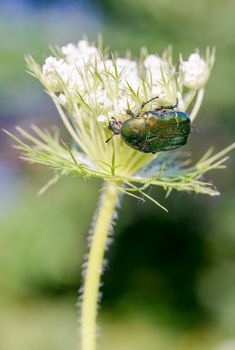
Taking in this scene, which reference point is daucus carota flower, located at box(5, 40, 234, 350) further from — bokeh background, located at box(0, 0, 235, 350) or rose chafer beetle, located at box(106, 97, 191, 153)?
bokeh background, located at box(0, 0, 235, 350)

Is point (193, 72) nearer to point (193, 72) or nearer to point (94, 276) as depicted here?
point (193, 72)

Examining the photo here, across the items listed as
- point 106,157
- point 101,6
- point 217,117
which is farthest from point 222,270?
point 106,157

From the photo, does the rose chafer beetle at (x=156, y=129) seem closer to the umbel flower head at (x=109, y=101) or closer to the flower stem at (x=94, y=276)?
the umbel flower head at (x=109, y=101)

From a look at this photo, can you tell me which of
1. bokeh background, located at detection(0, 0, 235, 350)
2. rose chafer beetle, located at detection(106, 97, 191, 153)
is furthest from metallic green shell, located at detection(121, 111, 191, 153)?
bokeh background, located at detection(0, 0, 235, 350)

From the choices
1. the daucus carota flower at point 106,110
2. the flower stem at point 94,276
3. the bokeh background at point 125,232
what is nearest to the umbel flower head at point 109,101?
the daucus carota flower at point 106,110

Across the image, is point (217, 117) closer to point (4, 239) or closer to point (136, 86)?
point (4, 239)

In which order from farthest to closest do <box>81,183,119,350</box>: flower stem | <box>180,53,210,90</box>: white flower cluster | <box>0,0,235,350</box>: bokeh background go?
<box>0,0,235,350</box>: bokeh background < <box>180,53,210,90</box>: white flower cluster < <box>81,183,119,350</box>: flower stem
